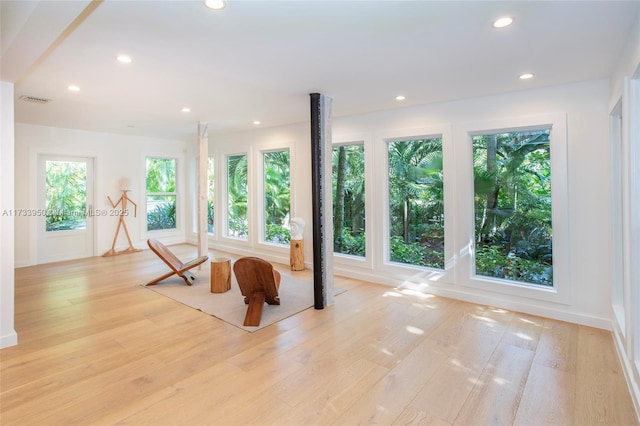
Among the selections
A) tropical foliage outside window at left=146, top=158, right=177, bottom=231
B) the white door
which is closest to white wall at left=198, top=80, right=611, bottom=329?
tropical foliage outside window at left=146, top=158, right=177, bottom=231

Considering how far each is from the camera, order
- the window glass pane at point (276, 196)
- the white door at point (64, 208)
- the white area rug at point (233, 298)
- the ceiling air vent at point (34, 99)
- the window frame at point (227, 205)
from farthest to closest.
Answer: the window frame at point (227, 205) → the window glass pane at point (276, 196) → the white door at point (64, 208) → the ceiling air vent at point (34, 99) → the white area rug at point (233, 298)

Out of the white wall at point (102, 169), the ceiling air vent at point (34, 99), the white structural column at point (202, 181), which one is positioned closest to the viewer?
the ceiling air vent at point (34, 99)

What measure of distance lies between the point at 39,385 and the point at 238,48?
283 centimetres

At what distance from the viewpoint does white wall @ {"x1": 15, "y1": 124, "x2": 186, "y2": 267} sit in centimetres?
571

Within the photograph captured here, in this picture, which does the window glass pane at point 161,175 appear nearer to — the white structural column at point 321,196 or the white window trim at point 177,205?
the white window trim at point 177,205

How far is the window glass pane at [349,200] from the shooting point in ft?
16.6

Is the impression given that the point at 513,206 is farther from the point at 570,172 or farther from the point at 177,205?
the point at 177,205

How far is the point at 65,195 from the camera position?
20.6ft

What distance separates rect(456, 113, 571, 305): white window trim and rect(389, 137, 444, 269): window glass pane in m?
0.31

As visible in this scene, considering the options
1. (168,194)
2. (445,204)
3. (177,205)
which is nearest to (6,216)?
(445,204)

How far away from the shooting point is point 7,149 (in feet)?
9.24

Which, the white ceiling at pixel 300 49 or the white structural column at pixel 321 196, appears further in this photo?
the white structural column at pixel 321 196

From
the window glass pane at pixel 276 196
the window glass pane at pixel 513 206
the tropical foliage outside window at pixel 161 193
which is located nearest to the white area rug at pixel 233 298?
the window glass pane at pixel 276 196

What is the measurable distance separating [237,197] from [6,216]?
4349 millimetres
